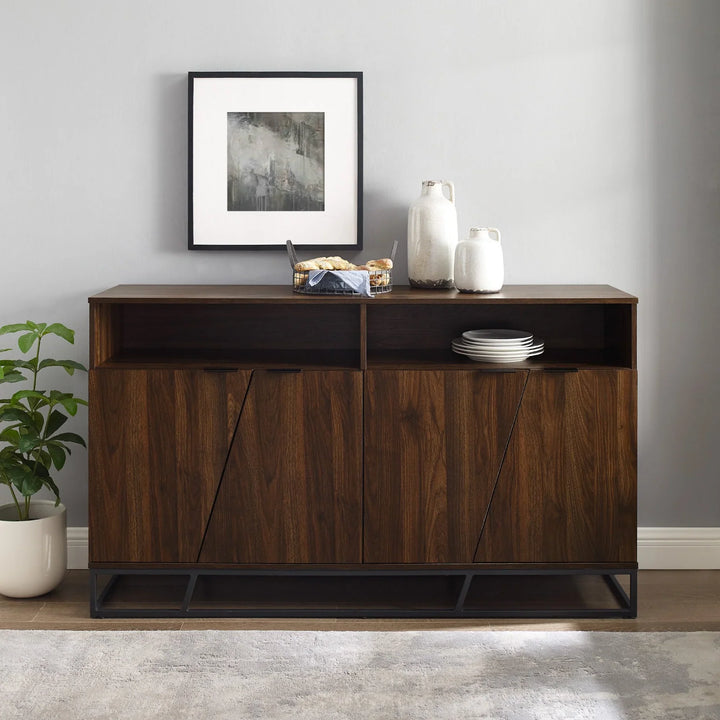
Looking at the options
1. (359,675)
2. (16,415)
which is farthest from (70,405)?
(359,675)

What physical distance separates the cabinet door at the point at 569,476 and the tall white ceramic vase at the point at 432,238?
1.45 feet

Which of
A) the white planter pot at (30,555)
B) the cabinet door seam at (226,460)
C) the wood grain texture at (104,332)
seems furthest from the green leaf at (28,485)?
the cabinet door seam at (226,460)

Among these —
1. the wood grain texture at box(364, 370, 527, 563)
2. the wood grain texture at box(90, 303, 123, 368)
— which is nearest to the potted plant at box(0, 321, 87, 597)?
the wood grain texture at box(90, 303, 123, 368)

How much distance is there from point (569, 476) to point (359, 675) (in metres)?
0.83

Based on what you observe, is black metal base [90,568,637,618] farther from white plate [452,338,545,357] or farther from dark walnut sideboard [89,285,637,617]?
white plate [452,338,545,357]

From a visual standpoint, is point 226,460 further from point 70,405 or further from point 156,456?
point 70,405

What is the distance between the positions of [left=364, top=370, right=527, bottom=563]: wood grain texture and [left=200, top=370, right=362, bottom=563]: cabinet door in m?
0.06

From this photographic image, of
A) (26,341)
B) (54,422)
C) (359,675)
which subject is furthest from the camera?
(54,422)

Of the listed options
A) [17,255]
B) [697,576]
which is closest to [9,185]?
[17,255]

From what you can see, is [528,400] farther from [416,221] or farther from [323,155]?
[323,155]

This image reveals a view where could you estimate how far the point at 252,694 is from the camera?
2283 mm

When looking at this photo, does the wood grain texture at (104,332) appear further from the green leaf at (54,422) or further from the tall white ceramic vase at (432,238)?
the tall white ceramic vase at (432,238)

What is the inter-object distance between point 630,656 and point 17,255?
2240mm

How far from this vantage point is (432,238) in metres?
2.84
